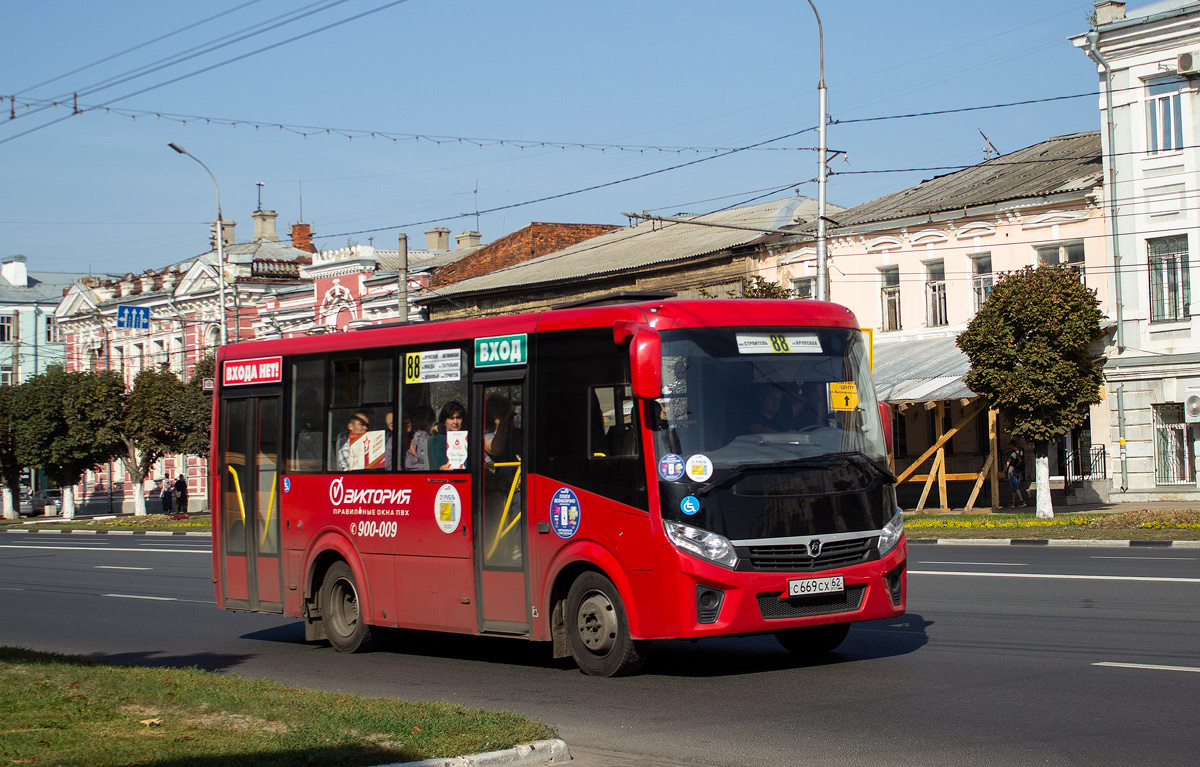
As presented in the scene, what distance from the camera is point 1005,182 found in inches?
1446

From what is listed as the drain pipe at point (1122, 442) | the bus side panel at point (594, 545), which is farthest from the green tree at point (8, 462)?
the bus side panel at point (594, 545)

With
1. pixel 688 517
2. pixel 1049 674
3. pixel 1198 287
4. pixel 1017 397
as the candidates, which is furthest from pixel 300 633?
pixel 1198 287

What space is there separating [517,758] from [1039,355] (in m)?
23.8

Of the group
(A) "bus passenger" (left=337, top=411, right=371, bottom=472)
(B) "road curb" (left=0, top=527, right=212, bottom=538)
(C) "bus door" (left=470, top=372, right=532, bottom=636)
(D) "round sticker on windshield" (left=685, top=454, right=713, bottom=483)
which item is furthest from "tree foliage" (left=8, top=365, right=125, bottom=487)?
(D) "round sticker on windshield" (left=685, top=454, right=713, bottom=483)

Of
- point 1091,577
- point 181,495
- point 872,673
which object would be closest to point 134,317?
point 181,495

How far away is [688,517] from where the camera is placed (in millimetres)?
9469

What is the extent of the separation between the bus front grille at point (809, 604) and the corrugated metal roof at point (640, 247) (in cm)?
3094

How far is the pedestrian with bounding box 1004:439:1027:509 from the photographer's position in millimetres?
33938

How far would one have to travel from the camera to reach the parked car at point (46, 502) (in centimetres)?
6881

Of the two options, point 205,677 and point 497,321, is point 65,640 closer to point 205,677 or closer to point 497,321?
point 205,677

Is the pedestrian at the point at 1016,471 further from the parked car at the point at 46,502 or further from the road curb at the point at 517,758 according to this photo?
the parked car at the point at 46,502

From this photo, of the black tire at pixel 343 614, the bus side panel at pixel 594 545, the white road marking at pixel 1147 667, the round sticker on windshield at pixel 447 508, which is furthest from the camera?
the black tire at pixel 343 614

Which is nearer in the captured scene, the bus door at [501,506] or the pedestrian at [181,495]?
the bus door at [501,506]

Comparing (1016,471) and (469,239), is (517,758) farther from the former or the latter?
(469,239)
